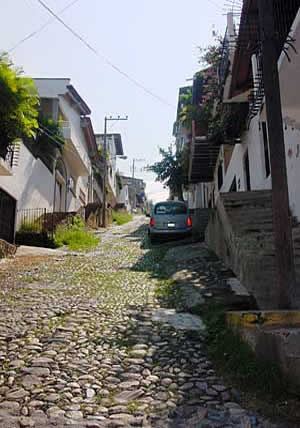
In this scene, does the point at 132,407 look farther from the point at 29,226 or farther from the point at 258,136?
the point at 29,226

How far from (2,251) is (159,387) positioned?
883 centimetres

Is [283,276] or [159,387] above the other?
[283,276]

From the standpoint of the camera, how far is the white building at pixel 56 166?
14.5 meters

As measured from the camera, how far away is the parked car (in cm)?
1479

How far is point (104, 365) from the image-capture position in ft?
11.7

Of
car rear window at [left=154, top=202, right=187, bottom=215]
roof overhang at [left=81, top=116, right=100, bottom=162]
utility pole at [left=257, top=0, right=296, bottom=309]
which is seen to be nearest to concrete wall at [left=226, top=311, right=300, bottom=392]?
utility pole at [left=257, top=0, right=296, bottom=309]

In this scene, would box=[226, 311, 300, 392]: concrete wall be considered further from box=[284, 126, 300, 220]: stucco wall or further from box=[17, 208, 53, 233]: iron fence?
box=[17, 208, 53, 233]: iron fence

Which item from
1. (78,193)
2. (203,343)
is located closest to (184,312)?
(203,343)

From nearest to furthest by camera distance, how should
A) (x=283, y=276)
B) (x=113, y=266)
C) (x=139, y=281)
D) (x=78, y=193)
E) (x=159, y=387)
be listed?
(x=159, y=387) < (x=283, y=276) < (x=139, y=281) < (x=113, y=266) < (x=78, y=193)

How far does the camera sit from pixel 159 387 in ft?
A: 10.3

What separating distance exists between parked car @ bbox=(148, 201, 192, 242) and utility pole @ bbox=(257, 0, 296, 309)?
431 inches

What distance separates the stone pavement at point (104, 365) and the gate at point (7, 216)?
6.59 meters

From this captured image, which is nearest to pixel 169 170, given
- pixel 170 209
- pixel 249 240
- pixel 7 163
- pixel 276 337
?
pixel 170 209

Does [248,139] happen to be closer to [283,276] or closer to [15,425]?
[283,276]
